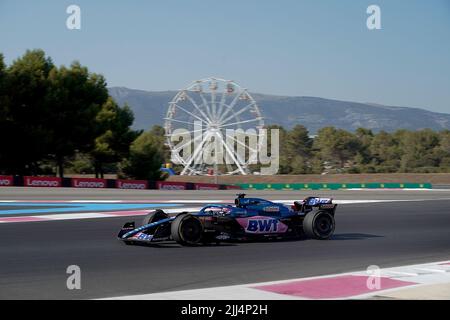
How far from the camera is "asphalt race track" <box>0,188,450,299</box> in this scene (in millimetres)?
8945

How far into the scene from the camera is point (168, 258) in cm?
1150

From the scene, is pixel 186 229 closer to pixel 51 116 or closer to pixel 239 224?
pixel 239 224

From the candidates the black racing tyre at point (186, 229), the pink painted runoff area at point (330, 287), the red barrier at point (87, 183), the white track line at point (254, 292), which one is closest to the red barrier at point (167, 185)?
the red barrier at point (87, 183)

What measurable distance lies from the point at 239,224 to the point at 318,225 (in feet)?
6.33

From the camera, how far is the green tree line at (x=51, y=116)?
189 ft

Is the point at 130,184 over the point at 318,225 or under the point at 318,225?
under

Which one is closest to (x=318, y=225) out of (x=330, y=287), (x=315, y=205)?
(x=315, y=205)

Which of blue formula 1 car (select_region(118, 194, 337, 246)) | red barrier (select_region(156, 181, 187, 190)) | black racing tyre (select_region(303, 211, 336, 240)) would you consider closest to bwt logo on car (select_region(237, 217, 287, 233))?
blue formula 1 car (select_region(118, 194, 337, 246))

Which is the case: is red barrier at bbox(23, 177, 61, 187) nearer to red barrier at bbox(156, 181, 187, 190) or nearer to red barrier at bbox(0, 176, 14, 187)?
red barrier at bbox(0, 176, 14, 187)

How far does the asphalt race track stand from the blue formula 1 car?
0.84ft

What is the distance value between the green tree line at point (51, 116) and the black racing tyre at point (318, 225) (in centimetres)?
4533

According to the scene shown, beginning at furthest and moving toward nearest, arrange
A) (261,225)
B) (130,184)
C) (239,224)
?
(130,184)
(261,225)
(239,224)
